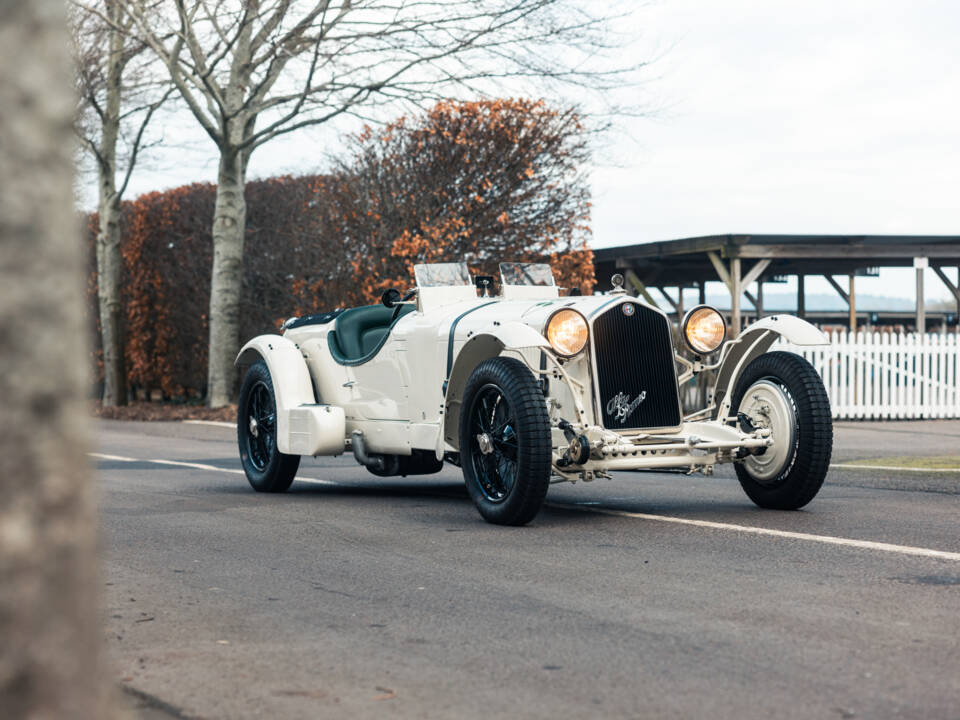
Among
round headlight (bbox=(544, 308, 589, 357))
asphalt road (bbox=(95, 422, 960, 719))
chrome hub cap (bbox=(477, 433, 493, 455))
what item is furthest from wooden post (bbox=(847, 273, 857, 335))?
chrome hub cap (bbox=(477, 433, 493, 455))

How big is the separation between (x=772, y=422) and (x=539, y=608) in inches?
140

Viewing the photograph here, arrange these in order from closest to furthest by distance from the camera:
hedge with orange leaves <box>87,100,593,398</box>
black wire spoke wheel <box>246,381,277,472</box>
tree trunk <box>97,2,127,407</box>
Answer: black wire spoke wheel <box>246,381,277,472</box>, hedge with orange leaves <box>87,100,593,398</box>, tree trunk <box>97,2,127,407</box>

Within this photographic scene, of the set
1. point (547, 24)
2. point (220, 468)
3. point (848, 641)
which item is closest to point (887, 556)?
point (848, 641)

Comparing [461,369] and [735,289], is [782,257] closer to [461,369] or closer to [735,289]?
[735,289]

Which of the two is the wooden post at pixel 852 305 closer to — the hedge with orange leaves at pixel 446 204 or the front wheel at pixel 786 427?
the hedge with orange leaves at pixel 446 204

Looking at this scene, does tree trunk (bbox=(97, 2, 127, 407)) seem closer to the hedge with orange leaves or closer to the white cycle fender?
the hedge with orange leaves

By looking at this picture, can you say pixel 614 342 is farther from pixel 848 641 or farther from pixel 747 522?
pixel 848 641

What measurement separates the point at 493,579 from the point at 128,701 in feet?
7.60

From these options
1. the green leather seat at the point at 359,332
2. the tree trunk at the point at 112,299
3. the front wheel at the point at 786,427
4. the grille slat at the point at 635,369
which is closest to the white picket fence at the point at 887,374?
the green leather seat at the point at 359,332

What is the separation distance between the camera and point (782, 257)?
25078 mm

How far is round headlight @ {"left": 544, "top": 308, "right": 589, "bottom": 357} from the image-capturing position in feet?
25.7

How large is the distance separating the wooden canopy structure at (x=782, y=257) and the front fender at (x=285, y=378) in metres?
12.1

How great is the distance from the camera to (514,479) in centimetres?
749

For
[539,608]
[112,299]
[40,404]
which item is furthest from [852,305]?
[40,404]
